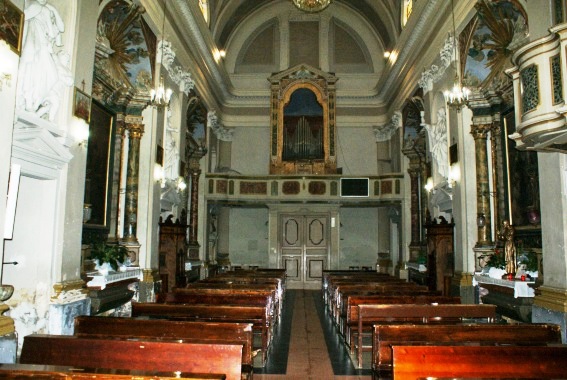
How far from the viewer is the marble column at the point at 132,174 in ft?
35.4

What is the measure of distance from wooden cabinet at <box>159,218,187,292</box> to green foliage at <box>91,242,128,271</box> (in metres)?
2.51

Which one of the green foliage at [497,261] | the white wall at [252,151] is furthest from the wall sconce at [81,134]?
the white wall at [252,151]

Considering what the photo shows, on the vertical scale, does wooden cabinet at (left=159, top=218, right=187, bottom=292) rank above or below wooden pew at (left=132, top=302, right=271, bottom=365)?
above

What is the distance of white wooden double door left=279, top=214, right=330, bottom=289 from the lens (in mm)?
19953

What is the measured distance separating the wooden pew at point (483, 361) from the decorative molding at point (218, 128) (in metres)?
14.8

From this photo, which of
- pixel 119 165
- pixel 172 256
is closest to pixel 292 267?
pixel 172 256

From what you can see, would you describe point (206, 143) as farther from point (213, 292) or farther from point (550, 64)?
point (550, 64)

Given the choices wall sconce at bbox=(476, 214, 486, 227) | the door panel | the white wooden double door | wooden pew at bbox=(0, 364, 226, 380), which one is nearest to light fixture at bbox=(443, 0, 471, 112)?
wall sconce at bbox=(476, 214, 486, 227)

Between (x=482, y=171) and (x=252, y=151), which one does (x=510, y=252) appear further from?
(x=252, y=151)

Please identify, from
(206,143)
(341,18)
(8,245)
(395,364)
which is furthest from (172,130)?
(341,18)

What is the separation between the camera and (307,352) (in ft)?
25.3

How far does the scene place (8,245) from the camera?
20.5ft

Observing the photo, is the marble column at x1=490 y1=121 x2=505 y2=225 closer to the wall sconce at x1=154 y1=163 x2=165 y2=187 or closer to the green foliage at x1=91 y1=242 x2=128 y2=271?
the wall sconce at x1=154 y1=163 x2=165 y2=187

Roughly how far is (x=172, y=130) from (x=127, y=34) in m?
3.00
